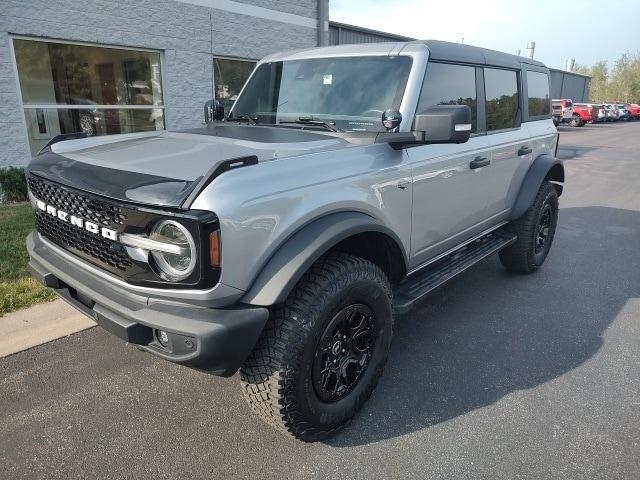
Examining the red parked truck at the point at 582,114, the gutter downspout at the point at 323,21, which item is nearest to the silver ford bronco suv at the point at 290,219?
the gutter downspout at the point at 323,21

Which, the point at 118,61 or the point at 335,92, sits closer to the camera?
the point at 335,92

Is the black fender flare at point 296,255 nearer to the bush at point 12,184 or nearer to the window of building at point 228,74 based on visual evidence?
the bush at point 12,184

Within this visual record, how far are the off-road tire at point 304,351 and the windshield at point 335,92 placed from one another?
102 cm

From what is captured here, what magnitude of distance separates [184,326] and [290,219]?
641 mm

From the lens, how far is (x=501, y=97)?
408cm

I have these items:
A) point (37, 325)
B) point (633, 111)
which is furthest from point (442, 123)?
point (633, 111)

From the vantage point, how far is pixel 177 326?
75.9 inches

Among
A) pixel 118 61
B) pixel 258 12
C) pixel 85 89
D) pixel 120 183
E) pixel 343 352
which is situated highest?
pixel 258 12

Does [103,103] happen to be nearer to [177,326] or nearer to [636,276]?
[177,326]

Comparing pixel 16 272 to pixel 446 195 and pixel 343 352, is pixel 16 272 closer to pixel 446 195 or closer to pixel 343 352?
pixel 343 352

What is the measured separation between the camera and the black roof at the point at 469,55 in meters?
3.20

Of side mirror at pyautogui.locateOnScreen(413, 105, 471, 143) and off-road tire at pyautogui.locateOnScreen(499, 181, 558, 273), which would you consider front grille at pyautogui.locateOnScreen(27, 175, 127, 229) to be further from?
off-road tire at pyautogui.locateOnScreen(499, 181, 558, 273)

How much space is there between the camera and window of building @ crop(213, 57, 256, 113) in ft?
32.4

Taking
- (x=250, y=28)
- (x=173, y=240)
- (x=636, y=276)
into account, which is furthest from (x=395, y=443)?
(x=250, y=28)
